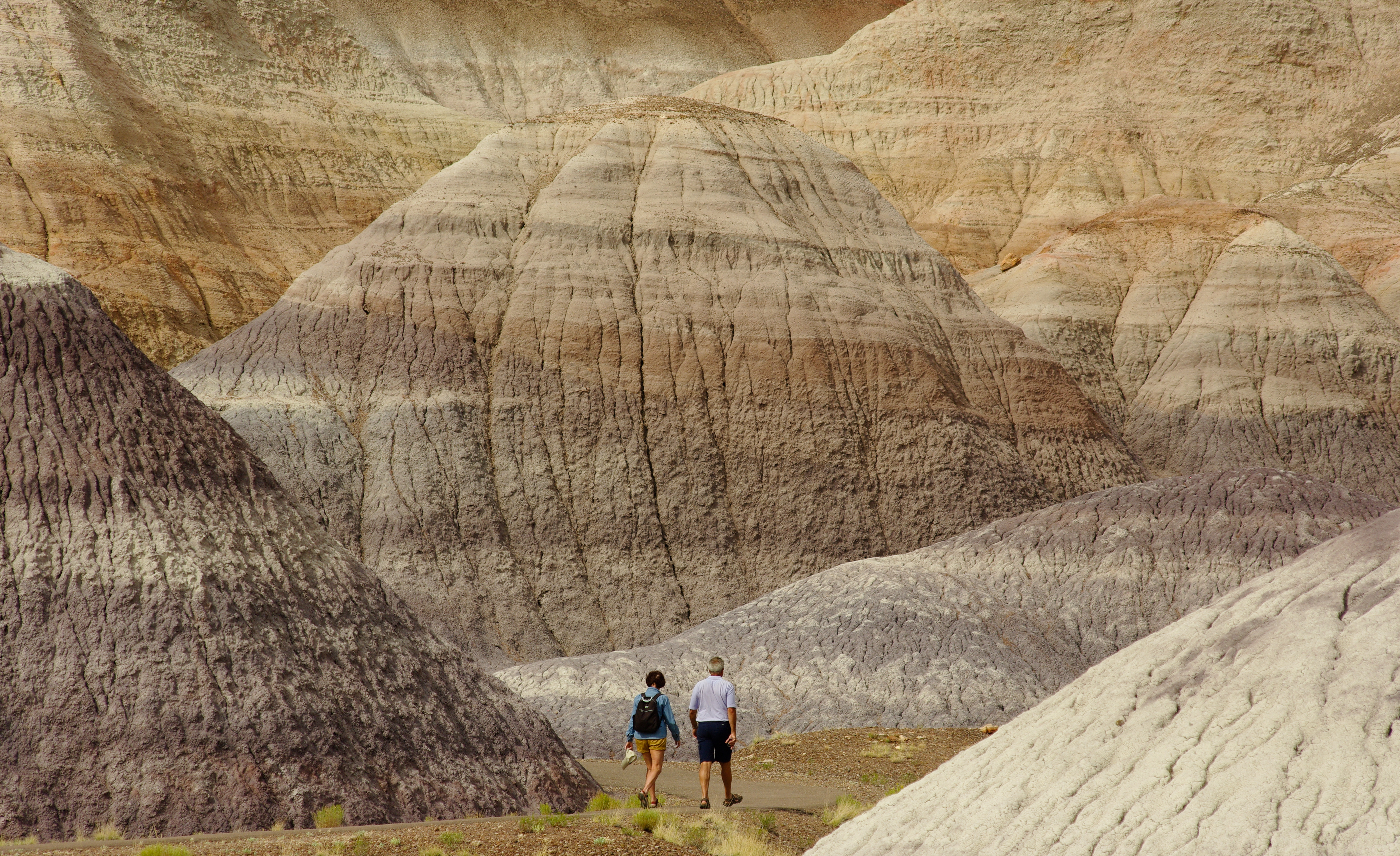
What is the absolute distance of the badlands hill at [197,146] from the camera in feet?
138

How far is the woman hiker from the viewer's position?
12422mm

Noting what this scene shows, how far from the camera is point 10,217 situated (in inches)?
1634

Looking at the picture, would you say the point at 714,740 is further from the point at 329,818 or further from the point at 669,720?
the point at 329,818

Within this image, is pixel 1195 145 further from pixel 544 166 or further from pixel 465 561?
pixel 465 561

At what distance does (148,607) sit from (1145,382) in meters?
39.5

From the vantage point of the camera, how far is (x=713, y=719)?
1234 centimetres

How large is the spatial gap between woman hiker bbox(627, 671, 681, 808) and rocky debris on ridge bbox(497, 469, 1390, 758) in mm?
8493

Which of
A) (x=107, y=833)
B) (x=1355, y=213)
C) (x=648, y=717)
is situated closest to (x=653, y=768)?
(x=648, y=717)

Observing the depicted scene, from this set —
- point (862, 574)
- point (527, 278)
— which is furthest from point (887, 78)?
point (862, 574)

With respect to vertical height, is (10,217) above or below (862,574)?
above

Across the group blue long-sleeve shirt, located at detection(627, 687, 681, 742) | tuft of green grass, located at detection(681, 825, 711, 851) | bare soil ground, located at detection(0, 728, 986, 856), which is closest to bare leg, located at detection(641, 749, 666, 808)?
blue long-sleeve shirt, located at detection(627, 687, 681, 742)

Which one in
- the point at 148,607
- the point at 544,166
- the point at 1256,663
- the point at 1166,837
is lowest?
the point at 1166,837

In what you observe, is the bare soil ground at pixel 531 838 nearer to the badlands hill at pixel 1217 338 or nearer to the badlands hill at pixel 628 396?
the badlands hill at pixel 628 396

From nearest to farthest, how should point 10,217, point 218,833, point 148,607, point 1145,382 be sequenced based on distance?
1. point 218,833
2. point 148,607
3. point 10,217
4. point 1145,382
